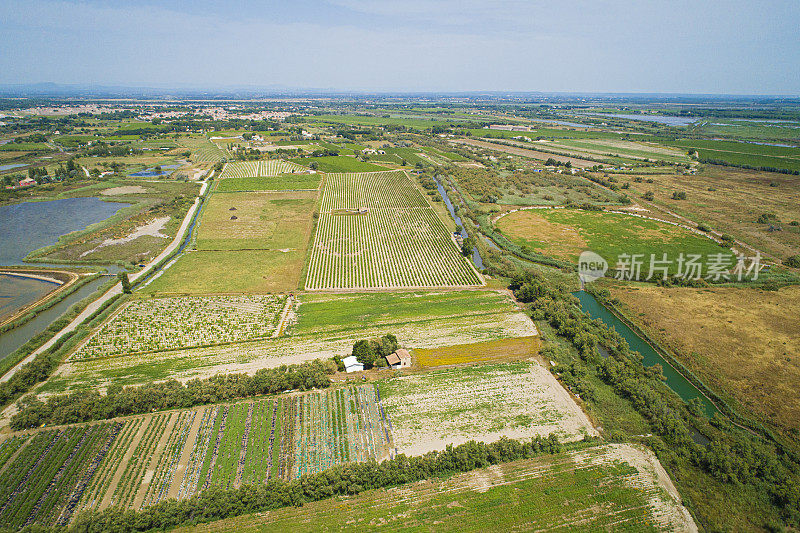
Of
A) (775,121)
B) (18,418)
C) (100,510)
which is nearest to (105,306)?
A: (18,418)

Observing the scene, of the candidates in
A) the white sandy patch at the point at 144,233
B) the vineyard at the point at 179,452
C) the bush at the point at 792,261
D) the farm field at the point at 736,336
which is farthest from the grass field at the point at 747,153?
the white sandy patch at the point at 144,233

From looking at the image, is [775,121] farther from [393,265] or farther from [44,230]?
[44,230]

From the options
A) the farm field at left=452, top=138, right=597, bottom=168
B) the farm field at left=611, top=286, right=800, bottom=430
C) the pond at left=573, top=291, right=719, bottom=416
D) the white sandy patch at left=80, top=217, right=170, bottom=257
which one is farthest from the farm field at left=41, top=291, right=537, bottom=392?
the farm field at left=452, top=138, right=597, bottom=168

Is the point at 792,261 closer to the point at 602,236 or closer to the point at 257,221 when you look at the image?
the point at 602,236

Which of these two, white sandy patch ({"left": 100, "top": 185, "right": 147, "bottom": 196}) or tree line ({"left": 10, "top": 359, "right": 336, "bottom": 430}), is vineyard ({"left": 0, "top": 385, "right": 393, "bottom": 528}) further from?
white sandy patch ({"left": 100, "top": 185, "right": 147, "bottom": 196})

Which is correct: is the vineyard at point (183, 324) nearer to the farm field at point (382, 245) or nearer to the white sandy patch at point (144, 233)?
the farm field at point (382, 245)
